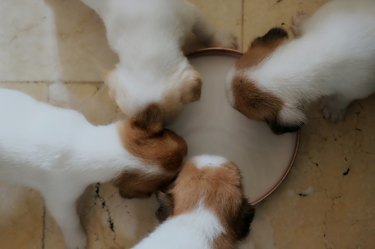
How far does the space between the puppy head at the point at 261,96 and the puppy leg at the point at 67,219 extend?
34.4 inches

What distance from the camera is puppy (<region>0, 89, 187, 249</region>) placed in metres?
2.18

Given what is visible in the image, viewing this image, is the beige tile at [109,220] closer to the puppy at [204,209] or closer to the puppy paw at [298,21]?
the puppy at [204,209]

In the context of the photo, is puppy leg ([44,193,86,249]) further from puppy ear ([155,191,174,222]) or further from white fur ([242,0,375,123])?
white fur ([242,0,375,123])

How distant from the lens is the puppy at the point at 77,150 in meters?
2.18

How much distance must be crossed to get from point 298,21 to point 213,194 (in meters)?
1.14

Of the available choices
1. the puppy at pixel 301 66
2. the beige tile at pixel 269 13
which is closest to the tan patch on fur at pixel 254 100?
the puppy at pixel 301 66

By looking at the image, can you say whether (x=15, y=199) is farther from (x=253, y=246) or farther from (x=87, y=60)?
(x=253, y=246)

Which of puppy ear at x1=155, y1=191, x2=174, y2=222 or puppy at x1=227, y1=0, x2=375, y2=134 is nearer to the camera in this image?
puppy ear at x1=155, y1=191, x2=174, y2=222

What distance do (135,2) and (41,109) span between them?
593 mm

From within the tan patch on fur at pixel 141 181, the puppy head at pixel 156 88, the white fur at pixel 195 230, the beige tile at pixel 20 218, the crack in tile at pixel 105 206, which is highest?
the puppy head at pixel 156 88

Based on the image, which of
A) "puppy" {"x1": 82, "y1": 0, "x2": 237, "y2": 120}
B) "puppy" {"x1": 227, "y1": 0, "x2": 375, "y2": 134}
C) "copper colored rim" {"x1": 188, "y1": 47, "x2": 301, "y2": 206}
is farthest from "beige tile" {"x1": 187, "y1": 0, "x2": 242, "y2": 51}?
"puppy" {"x1": 227, "y1": 0, "x2": 375, "y2": 134}

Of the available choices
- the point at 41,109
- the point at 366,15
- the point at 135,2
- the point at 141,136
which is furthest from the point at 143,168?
the point at 366,15

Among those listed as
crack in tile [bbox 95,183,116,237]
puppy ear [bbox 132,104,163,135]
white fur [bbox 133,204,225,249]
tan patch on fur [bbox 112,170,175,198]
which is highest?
puppy ear [bbox 132,104,163,135]

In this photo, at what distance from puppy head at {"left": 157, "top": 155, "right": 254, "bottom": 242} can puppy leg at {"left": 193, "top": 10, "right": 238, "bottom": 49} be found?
85 cm
